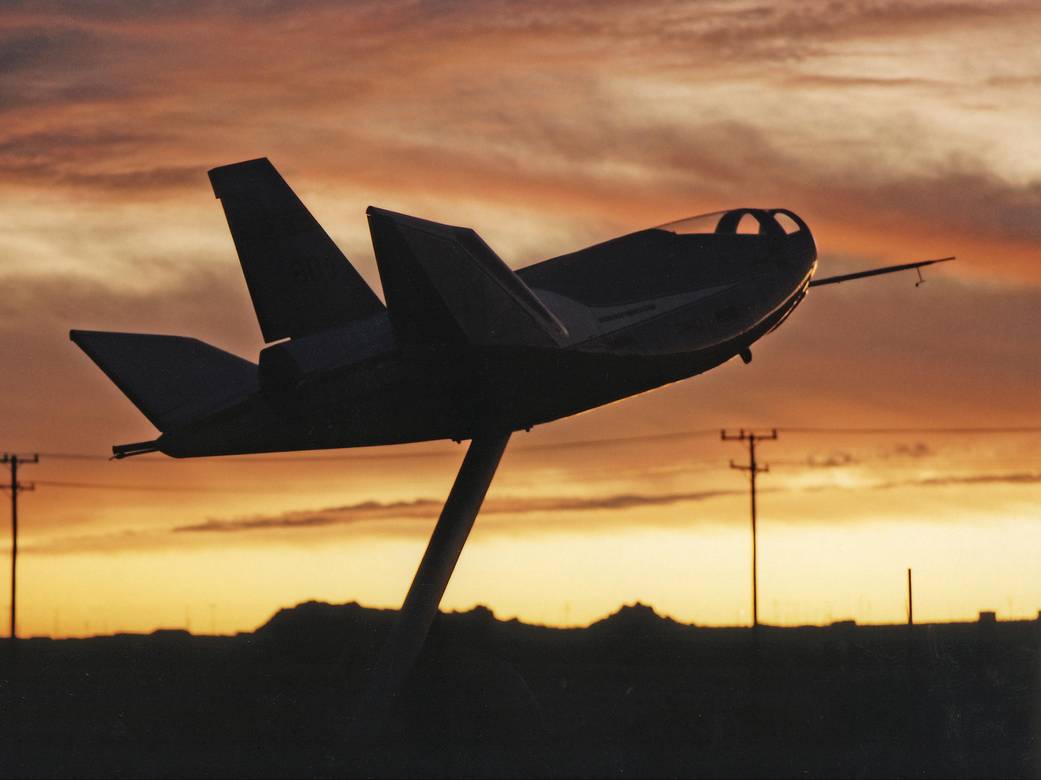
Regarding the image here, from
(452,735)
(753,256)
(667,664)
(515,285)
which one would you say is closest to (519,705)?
(452,735)

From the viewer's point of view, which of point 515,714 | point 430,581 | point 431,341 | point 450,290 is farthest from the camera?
point 515,714

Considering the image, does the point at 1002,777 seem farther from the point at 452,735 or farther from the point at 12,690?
the point at 12,690

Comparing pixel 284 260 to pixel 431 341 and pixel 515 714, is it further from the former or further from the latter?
pixel 515 714

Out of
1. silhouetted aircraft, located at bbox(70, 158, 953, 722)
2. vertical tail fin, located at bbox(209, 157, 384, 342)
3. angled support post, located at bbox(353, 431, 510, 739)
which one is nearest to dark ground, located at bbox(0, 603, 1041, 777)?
angled support post, located at bbox(353, 431, 510, 739)

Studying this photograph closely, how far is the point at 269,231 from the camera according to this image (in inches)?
1768

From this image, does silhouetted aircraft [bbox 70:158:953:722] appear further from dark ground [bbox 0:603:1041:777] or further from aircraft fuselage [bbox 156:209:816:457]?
dark ground [bbox 0:603:1041:777]

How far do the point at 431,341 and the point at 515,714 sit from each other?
32.7 meters

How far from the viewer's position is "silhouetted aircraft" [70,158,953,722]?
3981cm

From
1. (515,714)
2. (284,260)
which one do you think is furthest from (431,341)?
(515,714)

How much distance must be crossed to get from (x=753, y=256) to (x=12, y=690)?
2512 inches

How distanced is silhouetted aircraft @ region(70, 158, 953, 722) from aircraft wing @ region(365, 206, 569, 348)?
39mm

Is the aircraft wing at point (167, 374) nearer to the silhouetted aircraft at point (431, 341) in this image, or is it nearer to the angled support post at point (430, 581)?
the silhouetted aircraft at point (431, 341)

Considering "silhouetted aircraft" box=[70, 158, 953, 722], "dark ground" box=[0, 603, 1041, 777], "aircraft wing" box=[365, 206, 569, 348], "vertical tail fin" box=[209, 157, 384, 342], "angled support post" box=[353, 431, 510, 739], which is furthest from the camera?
"dark ground" box=[0, 603, 1041, 777]

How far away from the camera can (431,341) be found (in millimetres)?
40094
